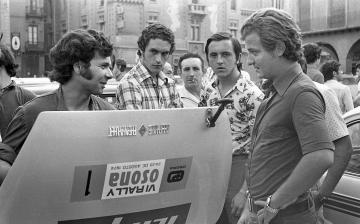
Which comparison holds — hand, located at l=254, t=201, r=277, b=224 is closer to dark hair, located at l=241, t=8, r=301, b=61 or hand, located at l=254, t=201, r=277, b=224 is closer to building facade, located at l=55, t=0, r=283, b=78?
dark hair, located at l=241, t=8, r=301, b=61

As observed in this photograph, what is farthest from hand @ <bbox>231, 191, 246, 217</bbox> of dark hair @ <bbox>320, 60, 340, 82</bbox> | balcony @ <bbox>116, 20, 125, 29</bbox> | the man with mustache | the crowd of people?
balcony @ <bbox>116, 20, 125, 29</bbox>

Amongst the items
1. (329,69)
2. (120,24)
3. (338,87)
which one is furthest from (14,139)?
(120,24)

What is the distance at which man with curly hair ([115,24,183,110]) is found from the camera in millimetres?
3123

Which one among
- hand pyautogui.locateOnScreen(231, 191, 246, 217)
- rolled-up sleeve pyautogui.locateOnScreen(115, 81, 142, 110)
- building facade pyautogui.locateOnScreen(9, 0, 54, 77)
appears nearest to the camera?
hand pyautogui.locateOnScreen(231, 191, 246, 217)

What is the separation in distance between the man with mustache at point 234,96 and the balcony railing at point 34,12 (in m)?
43.0

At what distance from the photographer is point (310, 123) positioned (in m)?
1.90

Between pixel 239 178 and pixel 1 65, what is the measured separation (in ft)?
6.82

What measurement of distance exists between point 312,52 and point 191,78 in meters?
1.34

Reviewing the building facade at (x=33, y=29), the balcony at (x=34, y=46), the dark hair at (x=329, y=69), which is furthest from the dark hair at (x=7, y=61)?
the balcony at (x=34, y=46)

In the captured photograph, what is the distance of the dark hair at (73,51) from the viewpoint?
228cm

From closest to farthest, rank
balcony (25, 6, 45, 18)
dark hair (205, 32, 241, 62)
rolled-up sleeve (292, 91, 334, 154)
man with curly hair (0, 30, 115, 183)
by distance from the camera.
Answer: rolled-up sleeve (292, 91, 334, 154) → man with curly hair (0, 30, 115, 183) → dark hair (205, 32, 241, 62) → balcony (25, 6, 45, 18)

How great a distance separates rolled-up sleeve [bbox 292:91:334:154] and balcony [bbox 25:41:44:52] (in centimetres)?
4333

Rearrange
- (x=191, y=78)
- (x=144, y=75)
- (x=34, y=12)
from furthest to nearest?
(x=34, y=12), (x=191, y=78), (x=144, y=75)

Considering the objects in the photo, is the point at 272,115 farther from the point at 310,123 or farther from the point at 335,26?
the point at 335,26
